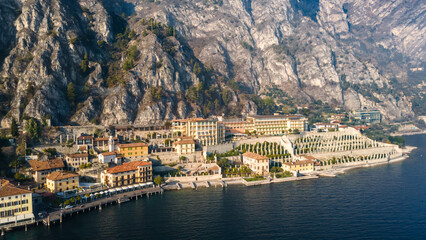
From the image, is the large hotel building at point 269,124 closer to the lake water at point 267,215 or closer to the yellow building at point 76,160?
the lake water at point 267,215

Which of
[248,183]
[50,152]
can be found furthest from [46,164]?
[248,183]

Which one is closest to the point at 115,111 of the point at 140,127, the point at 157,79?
the point at 140,127

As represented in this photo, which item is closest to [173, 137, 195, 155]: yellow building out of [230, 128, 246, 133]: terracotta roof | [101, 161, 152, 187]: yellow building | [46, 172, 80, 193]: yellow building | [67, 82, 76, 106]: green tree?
[101, 161, 152, 187]: yellow building

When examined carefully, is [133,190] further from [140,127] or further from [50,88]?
[50,88]

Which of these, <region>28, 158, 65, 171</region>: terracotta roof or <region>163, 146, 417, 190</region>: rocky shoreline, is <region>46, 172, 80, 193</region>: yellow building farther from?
<region>163, 146, 417, 190</region>: rocky shoreline

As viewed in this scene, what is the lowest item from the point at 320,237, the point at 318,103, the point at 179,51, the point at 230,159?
the point at 320,237

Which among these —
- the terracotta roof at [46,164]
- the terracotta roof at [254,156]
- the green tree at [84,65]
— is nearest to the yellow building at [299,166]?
the terracotta roof at [254,156]

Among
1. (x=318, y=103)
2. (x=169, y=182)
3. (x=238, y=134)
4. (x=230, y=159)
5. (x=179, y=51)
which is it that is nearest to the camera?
(x=169, y=182)
